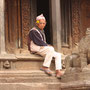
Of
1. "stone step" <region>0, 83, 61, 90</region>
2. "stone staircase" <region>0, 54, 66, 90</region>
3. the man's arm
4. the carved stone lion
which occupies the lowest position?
"stone step" <region>0, 83, 61, 90</region>

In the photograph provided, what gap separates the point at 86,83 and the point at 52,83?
3.37 feet

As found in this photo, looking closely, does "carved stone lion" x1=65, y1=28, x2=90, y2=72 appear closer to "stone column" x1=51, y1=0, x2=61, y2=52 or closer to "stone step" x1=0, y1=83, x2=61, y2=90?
"stone step" x1=0, y1=83, x2=61, y2=90

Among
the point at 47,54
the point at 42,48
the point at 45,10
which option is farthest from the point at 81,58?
the point at 45,10

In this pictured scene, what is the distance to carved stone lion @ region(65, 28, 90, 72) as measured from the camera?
1123cm

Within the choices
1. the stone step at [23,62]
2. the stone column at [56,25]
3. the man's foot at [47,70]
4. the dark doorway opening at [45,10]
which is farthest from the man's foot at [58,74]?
the dark doorway opening at [45,10]

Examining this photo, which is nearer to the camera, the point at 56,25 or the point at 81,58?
the point at 81,58

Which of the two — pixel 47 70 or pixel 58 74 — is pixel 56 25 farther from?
pixel 58 74

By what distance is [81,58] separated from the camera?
11.3 meters

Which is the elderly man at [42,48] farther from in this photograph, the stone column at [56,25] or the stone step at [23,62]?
the stone column at [56,25]

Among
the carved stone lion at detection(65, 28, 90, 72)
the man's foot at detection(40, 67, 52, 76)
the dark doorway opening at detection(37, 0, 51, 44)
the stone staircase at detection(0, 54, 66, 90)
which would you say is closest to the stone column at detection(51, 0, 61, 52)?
the dark doorway opening at detection(37, 0, 51, 44)

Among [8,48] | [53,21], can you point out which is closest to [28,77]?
[53,21]

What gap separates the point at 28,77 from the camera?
11.6 m

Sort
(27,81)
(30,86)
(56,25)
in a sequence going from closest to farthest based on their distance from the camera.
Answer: (30,86), (27,81), (56,25)

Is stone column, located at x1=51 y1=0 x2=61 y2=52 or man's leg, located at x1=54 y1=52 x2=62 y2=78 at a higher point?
stone column, located at x1=51 y1=0 x2=61 y2=52
